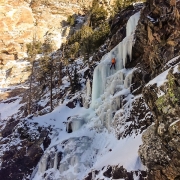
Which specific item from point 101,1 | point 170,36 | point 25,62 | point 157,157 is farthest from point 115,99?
point 101,1

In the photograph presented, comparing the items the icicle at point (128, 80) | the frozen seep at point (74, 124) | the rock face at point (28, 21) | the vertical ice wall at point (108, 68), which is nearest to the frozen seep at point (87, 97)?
the vertical ice wall at point (108, 68)

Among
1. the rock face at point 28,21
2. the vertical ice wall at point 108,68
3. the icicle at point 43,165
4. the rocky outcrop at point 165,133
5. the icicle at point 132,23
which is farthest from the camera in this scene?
the rock face at point 28,21

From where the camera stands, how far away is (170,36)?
53.6ft

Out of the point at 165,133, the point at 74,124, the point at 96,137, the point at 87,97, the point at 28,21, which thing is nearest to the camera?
the point at 165,133

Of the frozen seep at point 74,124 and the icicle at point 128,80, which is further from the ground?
the icicle at point 128,80

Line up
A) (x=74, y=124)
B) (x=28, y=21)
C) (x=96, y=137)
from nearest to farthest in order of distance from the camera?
1. (x=96, y=137)
2. (x=74, y=124)
3. (x=28, y=21)

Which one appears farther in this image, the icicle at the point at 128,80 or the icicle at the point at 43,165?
the icicle at the point at 128,80

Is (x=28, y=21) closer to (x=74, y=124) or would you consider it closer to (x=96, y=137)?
(x=74, y=124)

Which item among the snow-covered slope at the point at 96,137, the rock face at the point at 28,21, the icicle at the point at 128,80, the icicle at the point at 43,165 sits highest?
the rock face at the point at 28,21

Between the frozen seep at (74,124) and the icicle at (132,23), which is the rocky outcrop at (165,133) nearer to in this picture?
the frozen seep at (74,124)

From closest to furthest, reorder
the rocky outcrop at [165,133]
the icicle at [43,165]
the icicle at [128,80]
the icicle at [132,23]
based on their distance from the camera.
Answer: the rocky outcrop at [165,133] → the icicle at [43,165] → the icicle at [128,80] → the icicle at [132,23]

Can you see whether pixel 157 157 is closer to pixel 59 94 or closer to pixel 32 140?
pixel 32 140

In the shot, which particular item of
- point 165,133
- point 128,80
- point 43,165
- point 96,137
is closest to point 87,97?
point 96,137

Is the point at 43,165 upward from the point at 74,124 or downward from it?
downward
